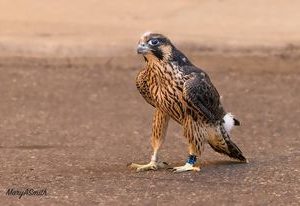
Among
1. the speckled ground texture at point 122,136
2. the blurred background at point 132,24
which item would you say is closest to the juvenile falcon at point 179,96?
the speckled ground texture at point 122,136

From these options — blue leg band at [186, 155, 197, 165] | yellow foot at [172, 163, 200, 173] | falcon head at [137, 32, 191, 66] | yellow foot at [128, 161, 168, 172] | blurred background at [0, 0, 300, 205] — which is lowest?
blurred background at [0, 0, 300, 205]

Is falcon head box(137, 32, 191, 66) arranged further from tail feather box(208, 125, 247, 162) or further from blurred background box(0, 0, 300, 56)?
blurred background box(0, 0, 300, 56)

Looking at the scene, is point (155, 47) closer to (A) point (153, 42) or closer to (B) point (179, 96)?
(A) point (153, 42)

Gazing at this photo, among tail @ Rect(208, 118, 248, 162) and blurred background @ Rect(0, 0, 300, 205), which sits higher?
tail @ Rect(208, 118, 248, 162)

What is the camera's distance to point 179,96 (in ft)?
23.0

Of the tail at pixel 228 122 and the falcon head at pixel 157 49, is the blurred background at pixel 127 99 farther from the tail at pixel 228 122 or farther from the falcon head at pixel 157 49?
the falcon head at pixel 157 49

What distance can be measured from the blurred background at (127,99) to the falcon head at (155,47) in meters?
0.88

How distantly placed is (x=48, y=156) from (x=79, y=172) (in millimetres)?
751

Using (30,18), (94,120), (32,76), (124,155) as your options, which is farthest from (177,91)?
(30,18)

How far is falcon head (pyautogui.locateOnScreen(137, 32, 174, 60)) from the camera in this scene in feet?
22.8

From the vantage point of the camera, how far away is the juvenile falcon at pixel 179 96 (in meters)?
6.99

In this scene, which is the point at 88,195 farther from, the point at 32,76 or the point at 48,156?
the point at 32,76

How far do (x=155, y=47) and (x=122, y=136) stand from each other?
2.39 meters

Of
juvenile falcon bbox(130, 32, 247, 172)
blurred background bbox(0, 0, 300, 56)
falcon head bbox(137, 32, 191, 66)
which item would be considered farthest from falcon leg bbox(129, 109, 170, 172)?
blurred background bbox(0, 0, 300, 56)
